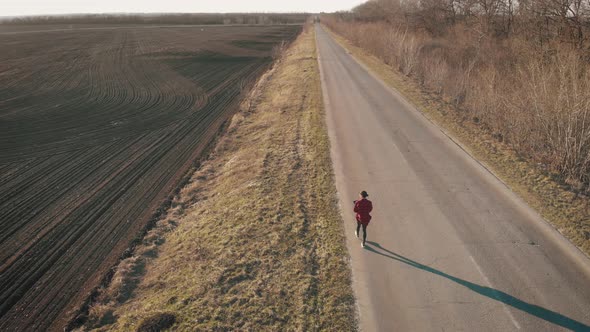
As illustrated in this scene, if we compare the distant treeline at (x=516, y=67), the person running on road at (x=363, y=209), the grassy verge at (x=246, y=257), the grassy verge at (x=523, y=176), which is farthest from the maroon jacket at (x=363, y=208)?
the distant treeline at (x=516, y=67)

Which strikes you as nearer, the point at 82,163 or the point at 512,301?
the point at 512,301

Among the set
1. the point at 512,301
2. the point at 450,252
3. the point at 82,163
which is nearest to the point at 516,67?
the point at 450,252

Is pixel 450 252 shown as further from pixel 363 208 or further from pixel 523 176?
pixel 523 176

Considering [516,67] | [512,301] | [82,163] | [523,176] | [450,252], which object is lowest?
[512,301]

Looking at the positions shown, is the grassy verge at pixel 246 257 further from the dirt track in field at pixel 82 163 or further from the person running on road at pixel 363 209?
the dirt track in field at pixel 82 163

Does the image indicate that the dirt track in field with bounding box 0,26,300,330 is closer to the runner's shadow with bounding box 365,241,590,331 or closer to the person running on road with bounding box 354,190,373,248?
the person running on road with bounding box 354,190,373,248

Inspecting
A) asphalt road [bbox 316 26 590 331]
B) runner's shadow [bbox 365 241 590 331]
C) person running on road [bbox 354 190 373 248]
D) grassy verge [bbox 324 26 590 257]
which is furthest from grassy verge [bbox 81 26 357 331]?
grassy verge [bbox 324 26 590 257]
